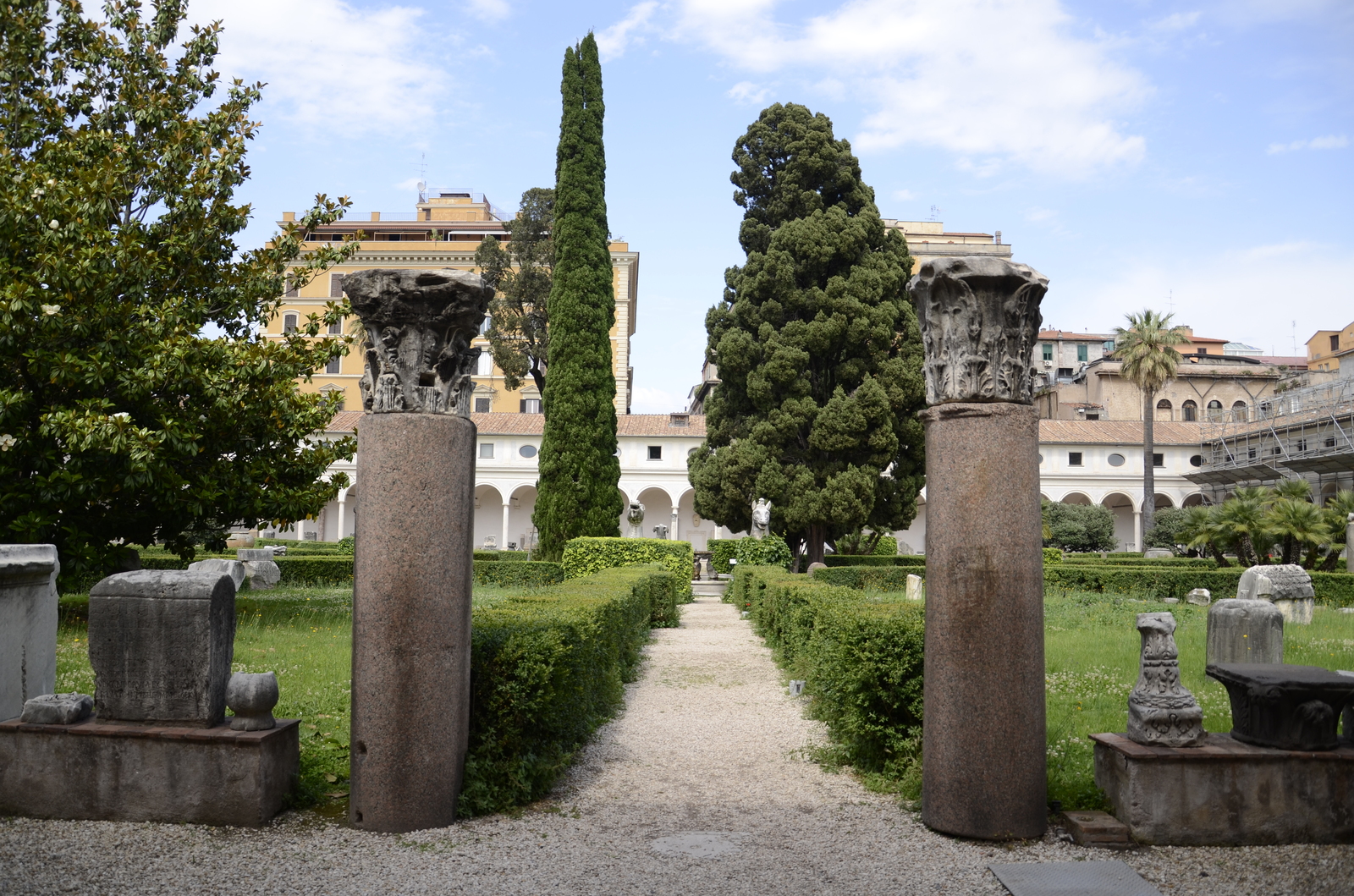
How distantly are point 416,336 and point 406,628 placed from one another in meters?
1.46

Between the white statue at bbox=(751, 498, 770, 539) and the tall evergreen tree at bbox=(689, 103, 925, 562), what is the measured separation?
0.29 meters

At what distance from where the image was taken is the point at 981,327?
468 cm

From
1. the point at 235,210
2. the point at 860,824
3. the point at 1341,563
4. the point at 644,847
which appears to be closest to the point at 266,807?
the point at 644,847

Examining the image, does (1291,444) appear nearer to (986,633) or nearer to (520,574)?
(520,574)

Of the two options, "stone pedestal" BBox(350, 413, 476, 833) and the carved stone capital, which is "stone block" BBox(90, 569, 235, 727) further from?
the carved stone capital

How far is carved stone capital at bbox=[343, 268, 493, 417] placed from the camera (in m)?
4.69

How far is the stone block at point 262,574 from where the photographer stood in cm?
2006

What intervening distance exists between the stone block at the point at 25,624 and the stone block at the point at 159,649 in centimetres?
114

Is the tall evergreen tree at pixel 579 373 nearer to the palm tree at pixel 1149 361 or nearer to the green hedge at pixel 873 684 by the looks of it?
the green hedge at pixel 873 684

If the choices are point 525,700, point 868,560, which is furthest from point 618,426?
point 525,700

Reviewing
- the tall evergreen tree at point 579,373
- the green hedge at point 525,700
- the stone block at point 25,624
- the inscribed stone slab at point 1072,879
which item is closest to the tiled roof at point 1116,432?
the tall evergreen tree at point 579,373

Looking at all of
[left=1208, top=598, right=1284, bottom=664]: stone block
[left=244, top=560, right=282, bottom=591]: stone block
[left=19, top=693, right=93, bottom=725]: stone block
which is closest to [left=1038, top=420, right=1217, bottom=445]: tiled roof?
[left=244, top=560, right=282, bottom=591]: stone block

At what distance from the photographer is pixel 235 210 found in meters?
11.9

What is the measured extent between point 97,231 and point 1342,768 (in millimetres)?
11816
